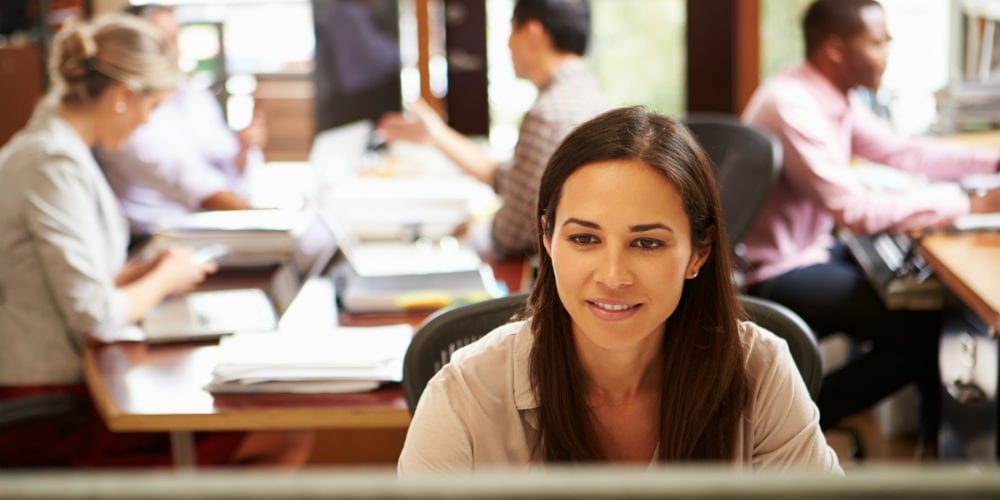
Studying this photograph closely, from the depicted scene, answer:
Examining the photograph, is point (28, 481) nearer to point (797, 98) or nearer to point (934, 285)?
point (934, 285)

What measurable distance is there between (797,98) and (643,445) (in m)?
1.67

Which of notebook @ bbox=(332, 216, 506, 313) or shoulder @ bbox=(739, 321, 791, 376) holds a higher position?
shoulder @ bbox=(739, 321, 791, 376)

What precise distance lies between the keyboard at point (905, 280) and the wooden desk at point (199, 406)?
131 cm

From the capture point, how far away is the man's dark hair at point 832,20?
2693 millimetres

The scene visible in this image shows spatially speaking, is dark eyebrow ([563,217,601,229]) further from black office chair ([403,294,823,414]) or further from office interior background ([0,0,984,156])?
office interior background ([0,0,984,156])

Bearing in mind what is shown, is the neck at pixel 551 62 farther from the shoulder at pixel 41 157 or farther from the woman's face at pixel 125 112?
the shoulder at pixel 41 157

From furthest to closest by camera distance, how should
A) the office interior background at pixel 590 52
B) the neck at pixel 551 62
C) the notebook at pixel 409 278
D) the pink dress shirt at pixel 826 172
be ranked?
the office interior background at pixel 590 52 → the neck at pixel 551 62 → the pink dress shirt at pixel 826 172 → the notebook at pixel 409 278

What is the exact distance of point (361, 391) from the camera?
1.70m

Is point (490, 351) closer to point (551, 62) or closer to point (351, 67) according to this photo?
point (551, 62)

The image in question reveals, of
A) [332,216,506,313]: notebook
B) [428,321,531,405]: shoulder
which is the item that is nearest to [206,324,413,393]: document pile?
[332,216,506,313]: notebook

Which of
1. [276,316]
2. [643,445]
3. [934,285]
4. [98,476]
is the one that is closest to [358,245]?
[276,316]

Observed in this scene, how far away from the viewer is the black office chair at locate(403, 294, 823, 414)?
142 centimetres

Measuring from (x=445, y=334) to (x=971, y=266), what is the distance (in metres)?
1.23

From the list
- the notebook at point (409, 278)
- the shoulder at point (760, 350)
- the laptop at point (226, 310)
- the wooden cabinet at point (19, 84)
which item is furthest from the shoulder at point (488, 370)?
the wooden cabinet at point (19, 84)
